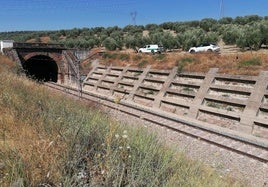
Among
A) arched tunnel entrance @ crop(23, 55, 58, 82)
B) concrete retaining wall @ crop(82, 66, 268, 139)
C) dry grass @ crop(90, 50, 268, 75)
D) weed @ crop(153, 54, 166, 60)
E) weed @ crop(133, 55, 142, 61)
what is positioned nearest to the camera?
concrete retaining wall @ crop(82, 66, 268, 139)

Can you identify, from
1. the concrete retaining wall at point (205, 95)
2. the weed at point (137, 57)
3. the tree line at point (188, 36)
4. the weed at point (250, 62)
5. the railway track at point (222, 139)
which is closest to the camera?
the railway track at point (222, 139)

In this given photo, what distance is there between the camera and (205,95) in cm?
2256

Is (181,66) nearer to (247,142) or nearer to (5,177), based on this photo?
(247,142)

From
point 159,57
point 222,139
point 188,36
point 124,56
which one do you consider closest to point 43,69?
point 124,56

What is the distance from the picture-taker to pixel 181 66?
27359 mm

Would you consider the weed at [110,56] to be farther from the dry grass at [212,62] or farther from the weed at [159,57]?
the weed at [159,57]

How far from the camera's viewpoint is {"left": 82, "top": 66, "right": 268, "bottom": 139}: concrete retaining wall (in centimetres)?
1897

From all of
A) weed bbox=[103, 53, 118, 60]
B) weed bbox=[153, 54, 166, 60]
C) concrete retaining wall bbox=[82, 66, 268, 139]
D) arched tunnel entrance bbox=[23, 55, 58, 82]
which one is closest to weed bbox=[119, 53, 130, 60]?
weed bbox=[103, 53, 118, 60]

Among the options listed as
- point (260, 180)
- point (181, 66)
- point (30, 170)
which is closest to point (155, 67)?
point (181, 66)

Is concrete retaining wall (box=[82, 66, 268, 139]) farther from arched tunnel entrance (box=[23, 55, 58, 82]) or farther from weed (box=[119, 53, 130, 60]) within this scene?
arched tunnel entrance (box=[23, 55, 58, 82])

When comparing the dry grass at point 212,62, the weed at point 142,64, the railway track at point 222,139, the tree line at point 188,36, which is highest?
the tree line at point 188,36

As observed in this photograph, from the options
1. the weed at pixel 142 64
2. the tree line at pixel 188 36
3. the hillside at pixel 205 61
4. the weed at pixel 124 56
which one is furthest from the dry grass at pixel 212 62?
the tree line at pixel 188 36

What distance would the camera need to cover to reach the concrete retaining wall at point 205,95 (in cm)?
1897

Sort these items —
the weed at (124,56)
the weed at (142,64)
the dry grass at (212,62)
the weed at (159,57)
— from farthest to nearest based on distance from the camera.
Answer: the weed at (124,56) → the weed at (142,64) → the weed at (159,57) → the dry grass at (212,62)
